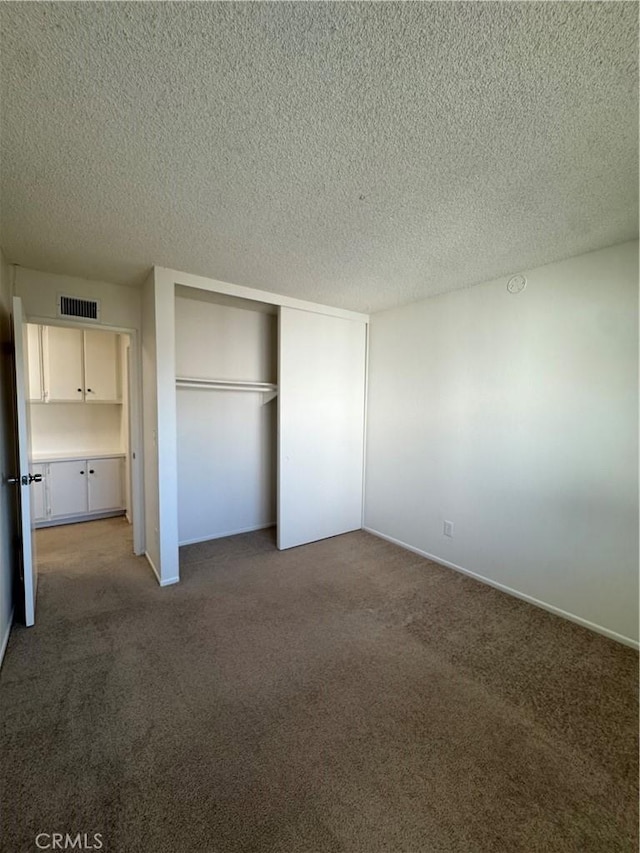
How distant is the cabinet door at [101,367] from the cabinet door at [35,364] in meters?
0.44

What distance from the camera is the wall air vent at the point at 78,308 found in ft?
9.12

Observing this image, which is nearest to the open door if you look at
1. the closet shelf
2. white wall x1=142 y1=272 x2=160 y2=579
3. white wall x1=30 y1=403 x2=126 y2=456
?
white wall x1=142 y1=272 x2=160 y2=579

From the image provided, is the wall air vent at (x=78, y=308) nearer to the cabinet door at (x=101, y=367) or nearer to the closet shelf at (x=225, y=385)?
the closet shelf at (x=225, y=385)

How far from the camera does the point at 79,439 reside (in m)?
4.39

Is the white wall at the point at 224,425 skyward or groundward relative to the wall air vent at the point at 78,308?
groundward

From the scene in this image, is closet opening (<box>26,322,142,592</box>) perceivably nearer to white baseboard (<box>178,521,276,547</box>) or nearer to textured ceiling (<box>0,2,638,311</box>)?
white baseboard (<box>178,521,276,547</box>)

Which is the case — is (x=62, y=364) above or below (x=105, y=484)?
above

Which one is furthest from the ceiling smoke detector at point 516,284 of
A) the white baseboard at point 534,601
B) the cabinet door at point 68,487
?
the cabinet door at point 68,487

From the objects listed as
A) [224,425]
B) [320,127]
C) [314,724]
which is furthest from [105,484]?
[320,127]

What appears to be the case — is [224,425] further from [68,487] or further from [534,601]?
[534,601]

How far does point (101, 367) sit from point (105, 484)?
1.47 meters

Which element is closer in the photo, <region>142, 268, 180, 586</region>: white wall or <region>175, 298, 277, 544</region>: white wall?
<region>142, 268, 180, 586</region>: white wall

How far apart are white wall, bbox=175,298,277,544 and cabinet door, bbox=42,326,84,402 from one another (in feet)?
5.49

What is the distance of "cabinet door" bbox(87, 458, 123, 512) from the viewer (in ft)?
13.5
